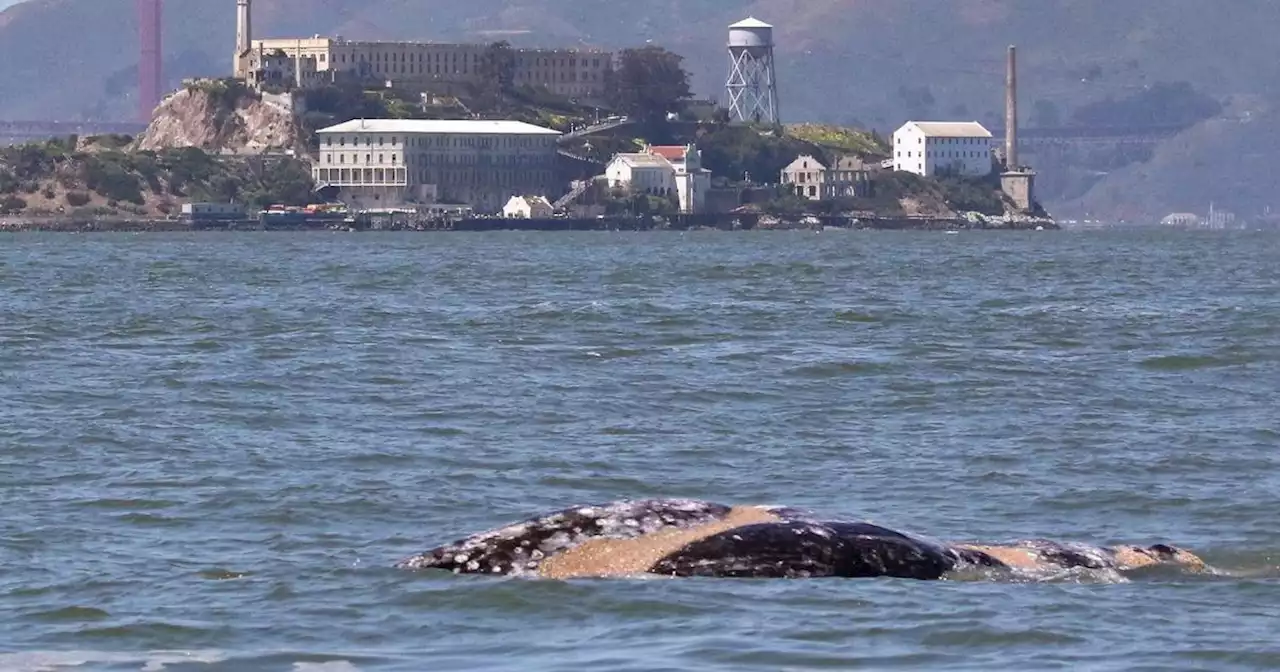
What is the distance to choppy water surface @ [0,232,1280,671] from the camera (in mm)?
15797

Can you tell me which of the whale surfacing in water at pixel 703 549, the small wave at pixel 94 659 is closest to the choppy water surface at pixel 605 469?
the small wave at pixel 94 659

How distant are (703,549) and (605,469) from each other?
701 centimetres

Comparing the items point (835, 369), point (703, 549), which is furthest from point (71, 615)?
point (835, 369)

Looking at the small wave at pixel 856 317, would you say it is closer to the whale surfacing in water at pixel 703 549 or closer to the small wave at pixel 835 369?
the small wave at pixel 835 369

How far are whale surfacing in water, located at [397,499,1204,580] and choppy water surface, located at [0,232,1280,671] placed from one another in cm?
29

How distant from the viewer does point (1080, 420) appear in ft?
95.7

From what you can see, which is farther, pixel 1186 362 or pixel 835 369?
pixel 1186 362

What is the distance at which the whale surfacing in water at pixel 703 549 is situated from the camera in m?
17.4

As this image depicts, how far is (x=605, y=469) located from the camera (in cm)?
2439

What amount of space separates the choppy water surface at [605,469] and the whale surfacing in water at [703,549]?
0.29m

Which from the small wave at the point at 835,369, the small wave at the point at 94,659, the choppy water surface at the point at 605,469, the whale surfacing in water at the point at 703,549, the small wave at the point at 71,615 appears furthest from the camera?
the small wave at the point at 835,369

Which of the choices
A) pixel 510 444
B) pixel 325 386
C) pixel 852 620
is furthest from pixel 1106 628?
pixel 325 386

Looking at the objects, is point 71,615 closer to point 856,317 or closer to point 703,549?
point 703,549

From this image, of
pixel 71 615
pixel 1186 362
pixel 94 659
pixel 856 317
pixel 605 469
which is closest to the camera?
pixel 94 659
